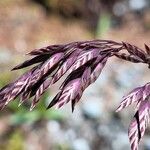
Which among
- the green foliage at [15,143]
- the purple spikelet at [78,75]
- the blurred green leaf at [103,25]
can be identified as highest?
the purple spikelet at [78,75]

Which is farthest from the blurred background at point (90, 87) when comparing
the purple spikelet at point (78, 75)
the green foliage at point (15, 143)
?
the purple spikelet at point (78, 75)

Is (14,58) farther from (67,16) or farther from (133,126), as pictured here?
(133,126)

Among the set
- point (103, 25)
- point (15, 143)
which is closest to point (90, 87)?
point (103, 25)

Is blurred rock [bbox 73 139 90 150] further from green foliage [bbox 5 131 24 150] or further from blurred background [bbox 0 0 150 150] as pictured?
green foliage [bbox 5 131 24 150]

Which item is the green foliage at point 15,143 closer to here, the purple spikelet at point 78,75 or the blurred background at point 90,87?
the blurred background at point 90,87

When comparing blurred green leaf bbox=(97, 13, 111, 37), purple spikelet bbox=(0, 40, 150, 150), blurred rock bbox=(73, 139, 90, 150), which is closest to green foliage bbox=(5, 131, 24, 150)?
blurred rock bbox=(73, 139, 90, 150)
